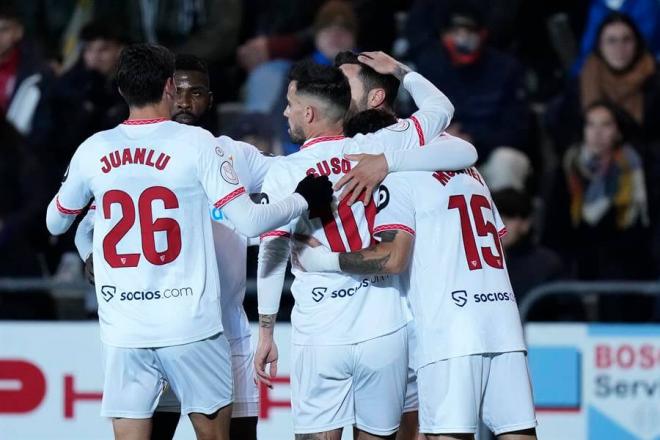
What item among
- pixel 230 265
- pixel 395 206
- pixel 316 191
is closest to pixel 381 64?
pixel 395 206

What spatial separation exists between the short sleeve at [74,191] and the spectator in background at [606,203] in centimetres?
501

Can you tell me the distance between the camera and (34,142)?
425 inches

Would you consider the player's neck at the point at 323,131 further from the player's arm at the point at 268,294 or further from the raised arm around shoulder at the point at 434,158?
the player's arm at the point at 268,294

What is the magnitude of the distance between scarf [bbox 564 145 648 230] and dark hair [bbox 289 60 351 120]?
4371mm

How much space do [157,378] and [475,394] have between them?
136 centimetres

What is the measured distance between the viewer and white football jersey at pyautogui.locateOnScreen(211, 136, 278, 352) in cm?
671

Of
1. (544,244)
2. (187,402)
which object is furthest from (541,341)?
(187,402)

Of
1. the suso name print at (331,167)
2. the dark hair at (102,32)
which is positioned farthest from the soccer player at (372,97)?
the dark hair at (102,32)

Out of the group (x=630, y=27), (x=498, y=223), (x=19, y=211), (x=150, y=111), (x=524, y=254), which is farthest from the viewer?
(x=630, y=27)

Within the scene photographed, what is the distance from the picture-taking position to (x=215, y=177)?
6.04 metres

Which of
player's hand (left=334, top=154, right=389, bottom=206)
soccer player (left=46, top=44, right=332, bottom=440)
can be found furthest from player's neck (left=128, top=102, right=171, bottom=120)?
player's hand (left=334, top=154, right=389, bottom=206)

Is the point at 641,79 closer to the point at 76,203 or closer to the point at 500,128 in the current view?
the point at 500,128

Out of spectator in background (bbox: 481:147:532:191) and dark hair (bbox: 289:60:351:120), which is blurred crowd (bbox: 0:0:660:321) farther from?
dark hair (bbox: 289:60:351:120)

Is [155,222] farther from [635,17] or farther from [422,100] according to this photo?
[635,17]
